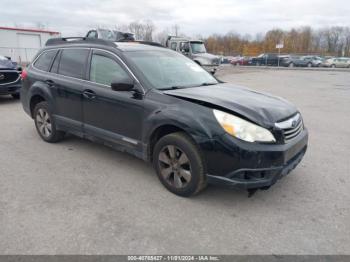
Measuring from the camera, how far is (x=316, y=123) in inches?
279

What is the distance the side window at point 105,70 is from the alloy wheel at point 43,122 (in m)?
1.46

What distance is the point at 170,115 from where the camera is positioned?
3.36 metres

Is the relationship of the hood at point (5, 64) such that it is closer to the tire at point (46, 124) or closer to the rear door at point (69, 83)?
Answer: the tire at point (46, 124)

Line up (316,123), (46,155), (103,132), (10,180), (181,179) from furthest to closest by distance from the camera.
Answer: (316,123), (46,155), (103,132), (10,180), (181,179)

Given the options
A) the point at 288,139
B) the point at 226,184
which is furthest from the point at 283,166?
the point at 226,184

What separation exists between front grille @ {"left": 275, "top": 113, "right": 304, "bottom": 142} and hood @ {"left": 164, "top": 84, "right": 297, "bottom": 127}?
65mm

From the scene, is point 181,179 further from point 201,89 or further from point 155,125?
point 201,89

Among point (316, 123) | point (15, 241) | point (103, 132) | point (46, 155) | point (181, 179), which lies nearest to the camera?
point (15, 241)

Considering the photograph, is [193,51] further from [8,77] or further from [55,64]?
[55,64]

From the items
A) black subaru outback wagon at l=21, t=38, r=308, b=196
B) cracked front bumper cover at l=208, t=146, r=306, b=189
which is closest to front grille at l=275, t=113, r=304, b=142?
black subaru outback wagon at l=21, t=38, r=308, b=196

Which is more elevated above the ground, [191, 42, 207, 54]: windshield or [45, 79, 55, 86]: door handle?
[191, 42, 207, 54]: windshield

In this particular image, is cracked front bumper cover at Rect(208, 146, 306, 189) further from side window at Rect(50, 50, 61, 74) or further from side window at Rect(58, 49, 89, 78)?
side window at Rect(50, 50, 61, 74)

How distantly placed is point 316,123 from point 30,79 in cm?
629

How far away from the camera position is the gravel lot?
8.68 feet
